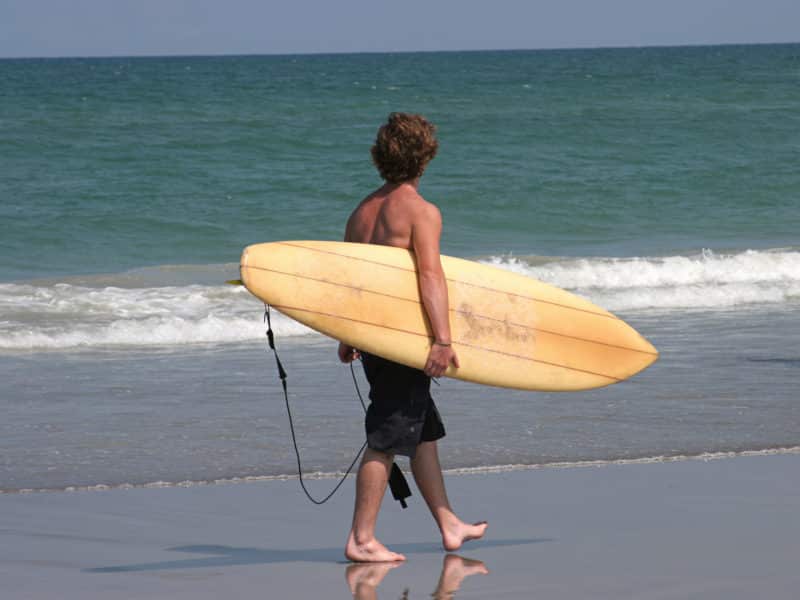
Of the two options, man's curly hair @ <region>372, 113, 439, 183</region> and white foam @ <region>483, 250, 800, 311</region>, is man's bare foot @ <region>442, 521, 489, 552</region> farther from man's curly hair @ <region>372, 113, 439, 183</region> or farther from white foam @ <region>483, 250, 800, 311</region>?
white foam @ <region>483, 250, 800, 311</region>

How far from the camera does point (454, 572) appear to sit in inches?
147

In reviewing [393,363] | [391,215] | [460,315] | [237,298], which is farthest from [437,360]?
[237,298]

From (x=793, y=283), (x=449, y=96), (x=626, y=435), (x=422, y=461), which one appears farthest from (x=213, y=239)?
(x=449, y=96)

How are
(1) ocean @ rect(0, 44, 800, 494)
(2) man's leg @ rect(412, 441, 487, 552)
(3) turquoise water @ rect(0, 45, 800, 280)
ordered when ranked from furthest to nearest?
1. (3) turquoise water @ rect(0, 45, 800, 280)
2. (1) ocean @ rect(0, 44, 800, 494)
3. (2) man's leg @ rect(412, 441, 487, 552)

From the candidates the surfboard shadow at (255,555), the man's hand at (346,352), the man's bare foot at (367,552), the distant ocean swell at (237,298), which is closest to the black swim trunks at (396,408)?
the man's hand at (346,352)

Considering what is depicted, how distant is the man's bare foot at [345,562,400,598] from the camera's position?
359 centimetres

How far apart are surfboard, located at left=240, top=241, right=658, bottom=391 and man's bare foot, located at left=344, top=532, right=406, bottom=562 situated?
21.7 inches

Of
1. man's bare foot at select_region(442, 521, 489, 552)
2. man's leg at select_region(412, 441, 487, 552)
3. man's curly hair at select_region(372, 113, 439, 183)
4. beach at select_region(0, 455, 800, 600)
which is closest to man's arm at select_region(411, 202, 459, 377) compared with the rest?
man's curly hair at select_region(372, 113, 439, 183)

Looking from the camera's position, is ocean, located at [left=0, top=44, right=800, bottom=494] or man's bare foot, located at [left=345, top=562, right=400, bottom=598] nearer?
man's bare foot, located at [left=345, top=562, right=400, bottom=598]

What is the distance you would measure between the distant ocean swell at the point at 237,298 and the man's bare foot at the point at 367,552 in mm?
5211

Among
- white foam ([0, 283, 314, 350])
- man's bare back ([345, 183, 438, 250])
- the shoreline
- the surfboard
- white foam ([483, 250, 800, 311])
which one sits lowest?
the shoreline

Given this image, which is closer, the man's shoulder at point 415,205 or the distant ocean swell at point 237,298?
the man's shoulder at point 415,205

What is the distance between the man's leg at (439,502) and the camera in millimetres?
3904

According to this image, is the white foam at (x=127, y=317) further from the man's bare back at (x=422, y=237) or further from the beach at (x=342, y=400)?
the man's bare back at (x=422, y=237)
